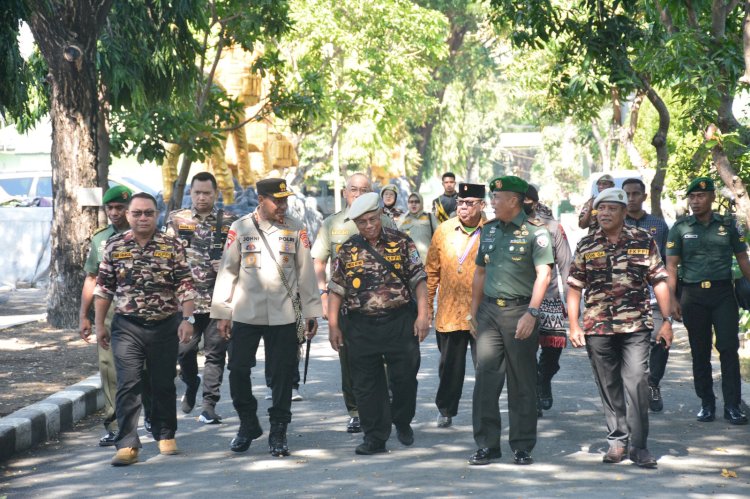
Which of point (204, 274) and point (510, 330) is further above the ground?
point (204, 274)

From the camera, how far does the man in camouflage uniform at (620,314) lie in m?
7.84

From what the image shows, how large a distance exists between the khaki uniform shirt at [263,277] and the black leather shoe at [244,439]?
2.54 ft

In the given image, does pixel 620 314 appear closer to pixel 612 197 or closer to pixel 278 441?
pixel 612 197

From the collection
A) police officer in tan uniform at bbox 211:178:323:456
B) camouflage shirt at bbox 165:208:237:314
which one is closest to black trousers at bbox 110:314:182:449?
police officer in tan uniform at bbox 211:178:323:456

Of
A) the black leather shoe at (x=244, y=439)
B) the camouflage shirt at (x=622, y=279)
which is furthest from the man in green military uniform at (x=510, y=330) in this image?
the black leather shoe at (x=244, y=439)

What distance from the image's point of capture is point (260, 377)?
12.1m

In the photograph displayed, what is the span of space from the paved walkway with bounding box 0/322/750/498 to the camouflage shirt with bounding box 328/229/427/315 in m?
1.03

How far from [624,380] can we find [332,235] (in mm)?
2958

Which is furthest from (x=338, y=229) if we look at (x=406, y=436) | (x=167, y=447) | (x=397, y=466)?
(x=397, y=466)

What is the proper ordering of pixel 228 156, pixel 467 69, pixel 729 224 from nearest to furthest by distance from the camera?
1. pixel 729 224
2. pixel 228 156
3. pixel 467 69

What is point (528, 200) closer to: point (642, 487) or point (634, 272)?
point (634, 272)

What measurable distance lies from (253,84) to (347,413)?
Answer: 18.6 metres

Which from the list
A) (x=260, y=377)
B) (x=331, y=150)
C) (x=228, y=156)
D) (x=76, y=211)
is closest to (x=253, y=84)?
(x=228, y=156)

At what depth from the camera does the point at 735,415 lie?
9.36 meters
